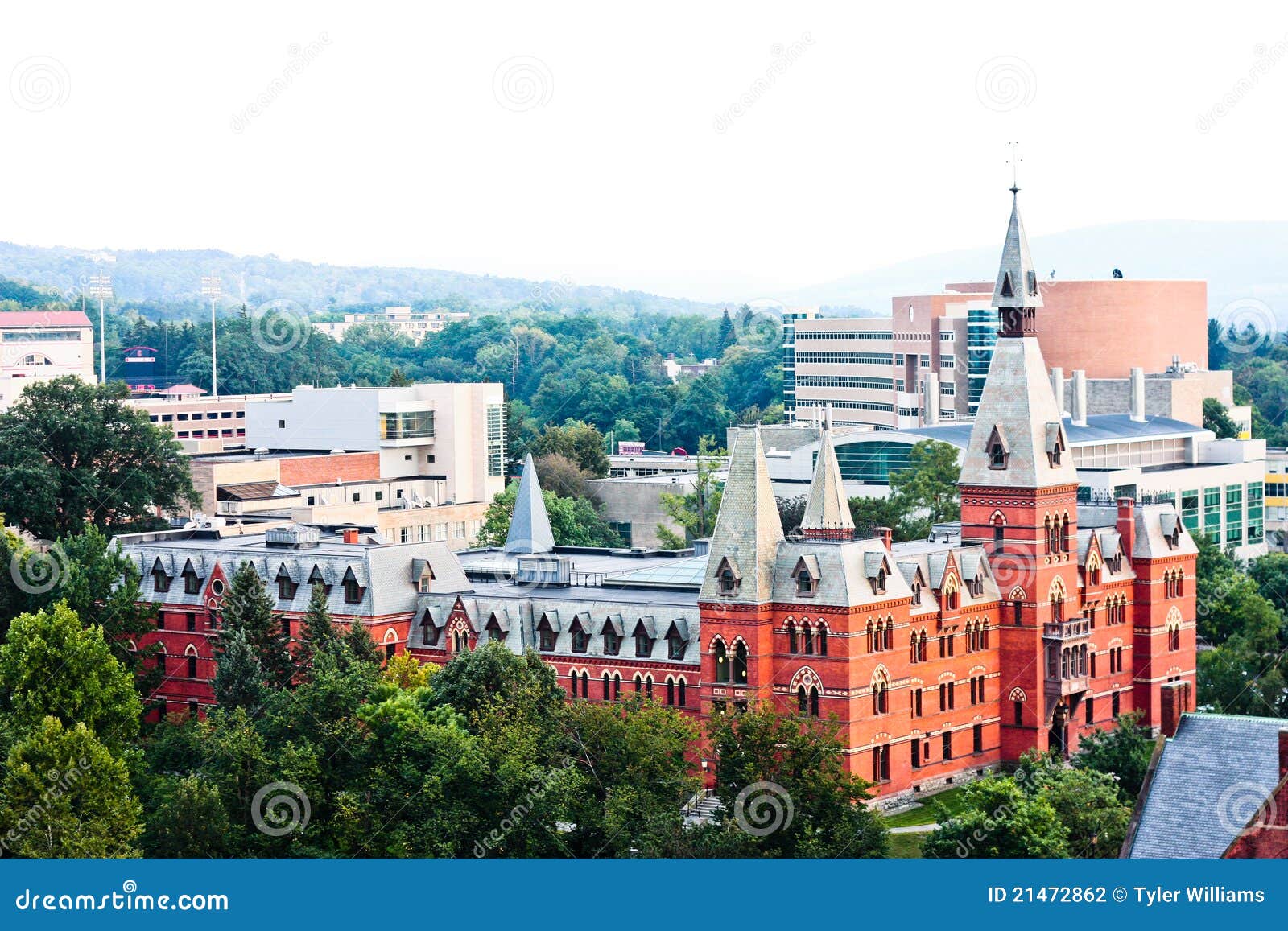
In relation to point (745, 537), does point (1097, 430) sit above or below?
above

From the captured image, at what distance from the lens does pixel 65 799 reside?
303 ft

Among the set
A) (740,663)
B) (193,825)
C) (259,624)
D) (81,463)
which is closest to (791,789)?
(740,663)

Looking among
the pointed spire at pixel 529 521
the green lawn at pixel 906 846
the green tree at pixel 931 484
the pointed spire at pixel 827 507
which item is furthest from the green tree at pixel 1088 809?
the green tree at pixel 931 484

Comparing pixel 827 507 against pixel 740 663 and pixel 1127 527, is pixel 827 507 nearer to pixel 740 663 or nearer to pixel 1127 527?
pixel 740 663

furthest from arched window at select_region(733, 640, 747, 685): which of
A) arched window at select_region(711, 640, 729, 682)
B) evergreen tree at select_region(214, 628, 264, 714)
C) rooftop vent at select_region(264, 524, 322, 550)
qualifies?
rooftop vent at select_region(264, 524, 322, 550)

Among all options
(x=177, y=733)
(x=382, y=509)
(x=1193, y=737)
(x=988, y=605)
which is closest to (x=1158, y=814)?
(x=1193, y=737)

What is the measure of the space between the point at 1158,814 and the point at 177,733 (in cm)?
5046

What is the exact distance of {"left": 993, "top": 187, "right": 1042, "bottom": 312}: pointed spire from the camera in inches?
4464

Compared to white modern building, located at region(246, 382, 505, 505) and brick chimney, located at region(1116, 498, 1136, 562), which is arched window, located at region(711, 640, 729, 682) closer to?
brick chimney, located at region(1116, 498, 1136, 562)

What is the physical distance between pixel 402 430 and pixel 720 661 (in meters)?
92.2

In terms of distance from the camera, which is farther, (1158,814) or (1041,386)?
(1041,386)

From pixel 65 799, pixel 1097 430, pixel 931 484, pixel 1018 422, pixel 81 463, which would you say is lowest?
pixel 65 799

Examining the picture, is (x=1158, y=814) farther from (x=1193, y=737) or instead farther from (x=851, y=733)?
(x=851, y=733)

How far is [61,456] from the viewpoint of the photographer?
150m
